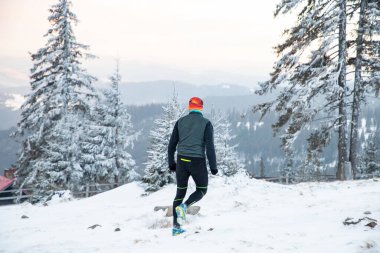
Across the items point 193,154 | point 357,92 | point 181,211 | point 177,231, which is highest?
point 357,92

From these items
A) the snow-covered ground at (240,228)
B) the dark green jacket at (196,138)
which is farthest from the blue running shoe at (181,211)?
the dark green jacket at (196,138)

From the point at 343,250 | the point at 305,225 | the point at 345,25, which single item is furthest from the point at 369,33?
the point at 343,250

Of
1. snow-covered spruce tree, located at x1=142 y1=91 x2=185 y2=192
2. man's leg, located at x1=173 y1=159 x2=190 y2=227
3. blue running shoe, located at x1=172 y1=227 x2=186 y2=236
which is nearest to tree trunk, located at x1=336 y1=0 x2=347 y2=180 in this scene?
snow-covered spruce tree, located at x1=142 y1=91 x2=185 y2=192

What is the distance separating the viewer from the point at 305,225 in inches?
219

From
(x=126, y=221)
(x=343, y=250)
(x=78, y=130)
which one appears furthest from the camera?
(x=78, y=130)

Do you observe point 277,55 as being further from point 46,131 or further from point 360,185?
point 46,131

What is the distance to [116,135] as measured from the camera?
96.4 feet

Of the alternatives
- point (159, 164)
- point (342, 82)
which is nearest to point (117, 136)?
point (159, 164)

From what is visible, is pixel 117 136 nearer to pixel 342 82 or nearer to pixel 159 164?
pixel 159 164

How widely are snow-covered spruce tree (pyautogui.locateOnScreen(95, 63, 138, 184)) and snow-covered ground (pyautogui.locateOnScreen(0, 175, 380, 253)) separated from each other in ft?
60.4

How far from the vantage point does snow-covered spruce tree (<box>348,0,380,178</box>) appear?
15.2 metres

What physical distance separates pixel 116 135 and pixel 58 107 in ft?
22.0

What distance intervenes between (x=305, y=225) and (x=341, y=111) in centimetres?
1143

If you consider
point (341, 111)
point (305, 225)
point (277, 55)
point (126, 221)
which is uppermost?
point (277, 55)
